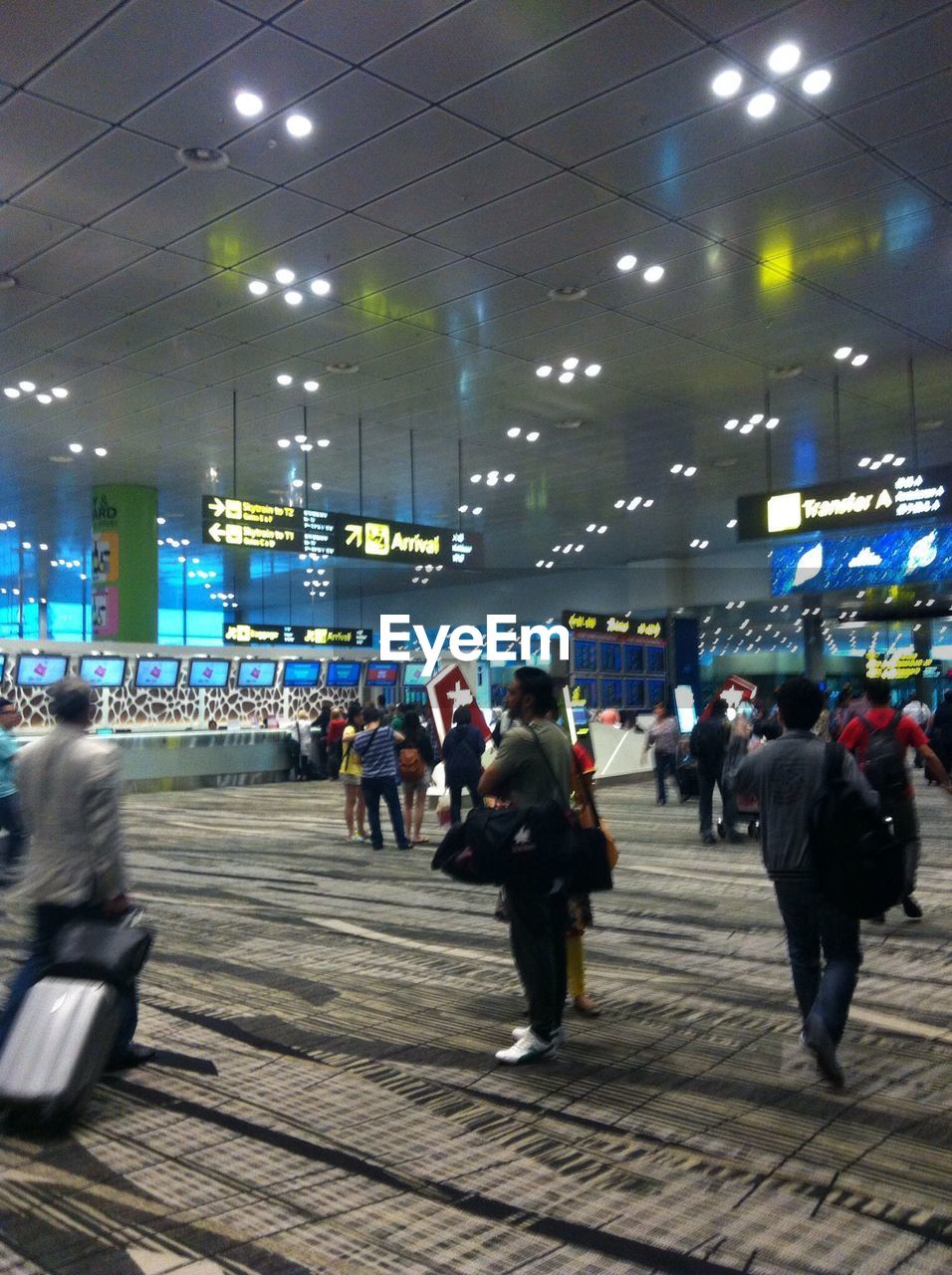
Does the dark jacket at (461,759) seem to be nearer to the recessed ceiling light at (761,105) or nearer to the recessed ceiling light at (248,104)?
the recessed ceiling light at (248,104)

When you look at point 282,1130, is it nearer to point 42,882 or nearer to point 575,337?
point 42,882

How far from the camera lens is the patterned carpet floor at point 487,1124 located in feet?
11.3

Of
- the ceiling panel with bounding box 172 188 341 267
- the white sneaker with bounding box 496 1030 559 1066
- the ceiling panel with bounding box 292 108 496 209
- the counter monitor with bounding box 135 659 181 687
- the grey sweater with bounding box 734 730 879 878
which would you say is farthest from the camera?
the counter monitor with bounding box 135 659 181 687

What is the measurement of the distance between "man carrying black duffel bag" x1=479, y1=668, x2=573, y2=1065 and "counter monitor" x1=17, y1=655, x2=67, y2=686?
58.1ft

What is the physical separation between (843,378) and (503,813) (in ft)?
40.3

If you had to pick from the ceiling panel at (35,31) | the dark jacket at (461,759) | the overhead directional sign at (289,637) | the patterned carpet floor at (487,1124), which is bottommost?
the patterned carpet floor at (487,1124)

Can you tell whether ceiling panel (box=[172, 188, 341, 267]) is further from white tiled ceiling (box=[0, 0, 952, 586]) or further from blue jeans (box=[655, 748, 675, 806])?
blue jeans (box=[655, 748, 675, 806])

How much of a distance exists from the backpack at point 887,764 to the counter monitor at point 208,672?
18.3 meters

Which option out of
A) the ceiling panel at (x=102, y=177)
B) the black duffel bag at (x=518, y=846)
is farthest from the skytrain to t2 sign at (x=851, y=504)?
the black duffel bag at (x=518, y=846)

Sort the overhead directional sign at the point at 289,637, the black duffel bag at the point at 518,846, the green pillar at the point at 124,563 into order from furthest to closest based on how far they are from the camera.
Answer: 1. the overhead directional sign at the point at 289,637
2. the green pillar at the point at 124,563
3. the black duffel bag at the point at 518,846

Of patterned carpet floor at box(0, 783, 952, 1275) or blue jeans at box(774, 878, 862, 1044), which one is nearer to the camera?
patterned carpet floor at box(0, 783, 952, 1275)

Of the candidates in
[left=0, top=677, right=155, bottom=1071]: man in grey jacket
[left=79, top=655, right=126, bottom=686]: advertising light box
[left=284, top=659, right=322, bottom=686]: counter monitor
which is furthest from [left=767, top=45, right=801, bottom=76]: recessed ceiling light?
[left=284, top=659, right=322, bottom=686]: counter monitor

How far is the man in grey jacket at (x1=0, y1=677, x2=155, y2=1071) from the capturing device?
4598 mm

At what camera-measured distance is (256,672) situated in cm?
2584
